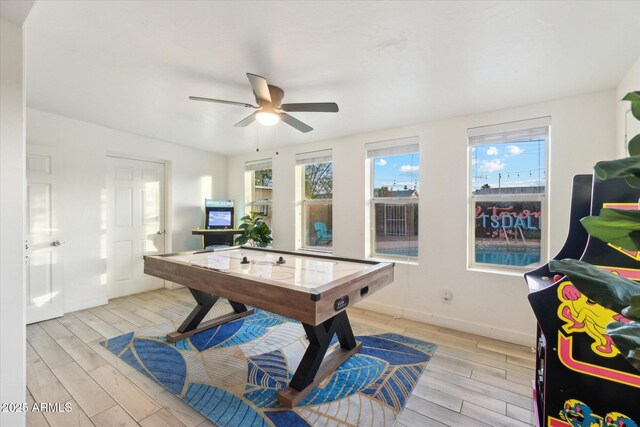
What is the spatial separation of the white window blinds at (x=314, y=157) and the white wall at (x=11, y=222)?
3.10m

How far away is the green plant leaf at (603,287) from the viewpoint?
0.66 meters

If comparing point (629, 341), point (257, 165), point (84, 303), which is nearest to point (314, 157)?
point (257, 165)

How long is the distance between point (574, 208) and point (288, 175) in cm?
357

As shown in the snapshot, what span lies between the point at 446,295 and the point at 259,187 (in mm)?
3566

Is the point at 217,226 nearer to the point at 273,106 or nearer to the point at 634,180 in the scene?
the point at 273,106

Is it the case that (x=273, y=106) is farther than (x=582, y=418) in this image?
Yes

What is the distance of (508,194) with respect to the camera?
291cm

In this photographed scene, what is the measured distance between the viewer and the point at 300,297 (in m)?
1.59

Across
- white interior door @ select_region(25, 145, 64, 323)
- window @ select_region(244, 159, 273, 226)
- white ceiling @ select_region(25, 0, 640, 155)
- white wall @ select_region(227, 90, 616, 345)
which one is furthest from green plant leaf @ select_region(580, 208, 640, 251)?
white interior door @ select_region(25, 145, 64, 323)

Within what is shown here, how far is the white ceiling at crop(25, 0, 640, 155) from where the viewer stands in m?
1.55

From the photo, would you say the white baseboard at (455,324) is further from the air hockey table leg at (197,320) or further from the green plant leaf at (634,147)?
the green plant leaf at (634,147)

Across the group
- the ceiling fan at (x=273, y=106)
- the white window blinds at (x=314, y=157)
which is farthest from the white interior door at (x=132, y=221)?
the ceiling fan at (x=273, y=106)

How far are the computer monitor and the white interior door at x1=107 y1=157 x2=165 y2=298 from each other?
76 cm

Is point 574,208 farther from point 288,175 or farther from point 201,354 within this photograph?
point 288,175
